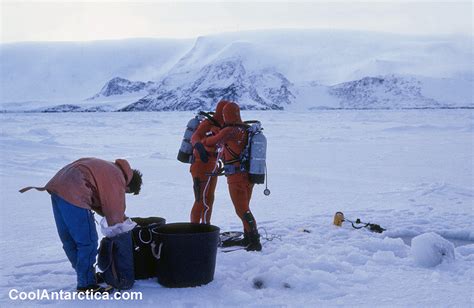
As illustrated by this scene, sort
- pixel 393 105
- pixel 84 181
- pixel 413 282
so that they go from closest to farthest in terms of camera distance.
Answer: pixel 84 181 < pixel 413 282 < pixel 393 105

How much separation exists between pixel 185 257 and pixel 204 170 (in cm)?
165

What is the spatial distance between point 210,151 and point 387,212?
346 centimetres

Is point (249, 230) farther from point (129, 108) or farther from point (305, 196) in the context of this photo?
point (129, 108)

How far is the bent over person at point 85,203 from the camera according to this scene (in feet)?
13.0

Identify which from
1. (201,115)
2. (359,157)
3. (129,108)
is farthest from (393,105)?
(201,115)

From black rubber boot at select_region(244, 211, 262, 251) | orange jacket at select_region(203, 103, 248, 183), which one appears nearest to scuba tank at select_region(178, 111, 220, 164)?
orange jacket at select_region(203, 103, 248, 183)

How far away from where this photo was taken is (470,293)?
4227 millimetres

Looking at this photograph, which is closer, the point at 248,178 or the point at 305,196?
the point at 248,178

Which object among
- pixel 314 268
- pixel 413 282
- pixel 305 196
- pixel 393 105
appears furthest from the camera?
pixel 393 105

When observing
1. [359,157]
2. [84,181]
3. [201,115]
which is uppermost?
[201,115]

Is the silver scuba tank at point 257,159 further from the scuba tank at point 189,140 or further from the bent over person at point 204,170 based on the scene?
the scuba tank at point 189,140

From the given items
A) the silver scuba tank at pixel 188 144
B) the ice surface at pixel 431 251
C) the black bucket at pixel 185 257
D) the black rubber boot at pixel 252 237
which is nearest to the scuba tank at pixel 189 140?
the silver scuba tank at pixel 188 144

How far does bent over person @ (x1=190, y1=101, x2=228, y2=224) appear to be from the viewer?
5.69 m

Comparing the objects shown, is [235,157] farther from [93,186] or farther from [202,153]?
[93,186]
